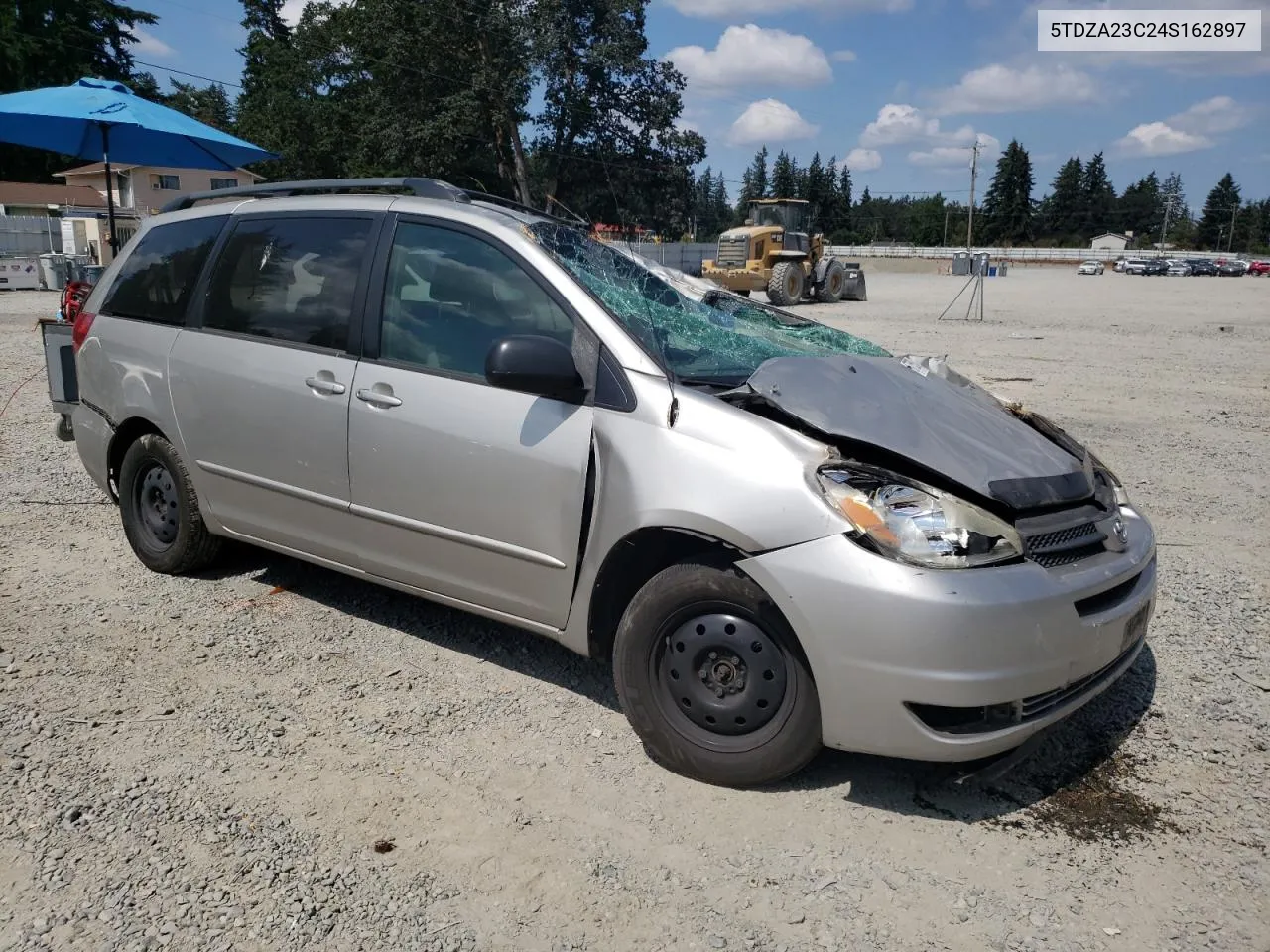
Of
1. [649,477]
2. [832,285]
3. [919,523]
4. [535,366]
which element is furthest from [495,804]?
[832,285]

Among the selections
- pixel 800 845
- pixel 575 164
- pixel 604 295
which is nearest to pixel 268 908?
pixel 800 845

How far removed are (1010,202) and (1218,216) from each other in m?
29.8

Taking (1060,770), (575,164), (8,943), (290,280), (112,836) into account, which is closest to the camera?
(8,943)

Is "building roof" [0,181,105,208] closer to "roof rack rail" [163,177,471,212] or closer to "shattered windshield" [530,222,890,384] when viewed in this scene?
"roof rack rail" [163,177,471,212]

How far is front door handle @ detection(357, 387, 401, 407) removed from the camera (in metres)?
3.58

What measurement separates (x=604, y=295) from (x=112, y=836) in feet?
7.50

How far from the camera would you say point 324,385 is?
3793 millimetres

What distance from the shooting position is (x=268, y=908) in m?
2.46

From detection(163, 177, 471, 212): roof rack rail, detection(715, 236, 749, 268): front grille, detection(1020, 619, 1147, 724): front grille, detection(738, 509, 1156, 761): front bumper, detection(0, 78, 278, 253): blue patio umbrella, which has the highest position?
detection(0, 78, 278, 253): blue patio umbrella

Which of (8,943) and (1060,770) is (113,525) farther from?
(1060,770)

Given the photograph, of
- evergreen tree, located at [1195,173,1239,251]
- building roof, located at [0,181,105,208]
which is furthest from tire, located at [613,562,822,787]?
evergreen tree, located at [1195,173,1239,251]

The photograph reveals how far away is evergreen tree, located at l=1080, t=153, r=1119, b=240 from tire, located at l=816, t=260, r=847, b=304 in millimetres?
114365

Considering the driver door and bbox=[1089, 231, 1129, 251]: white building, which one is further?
bbox=[1089, 231, 1129, 251]: white building

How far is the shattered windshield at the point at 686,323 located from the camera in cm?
338
